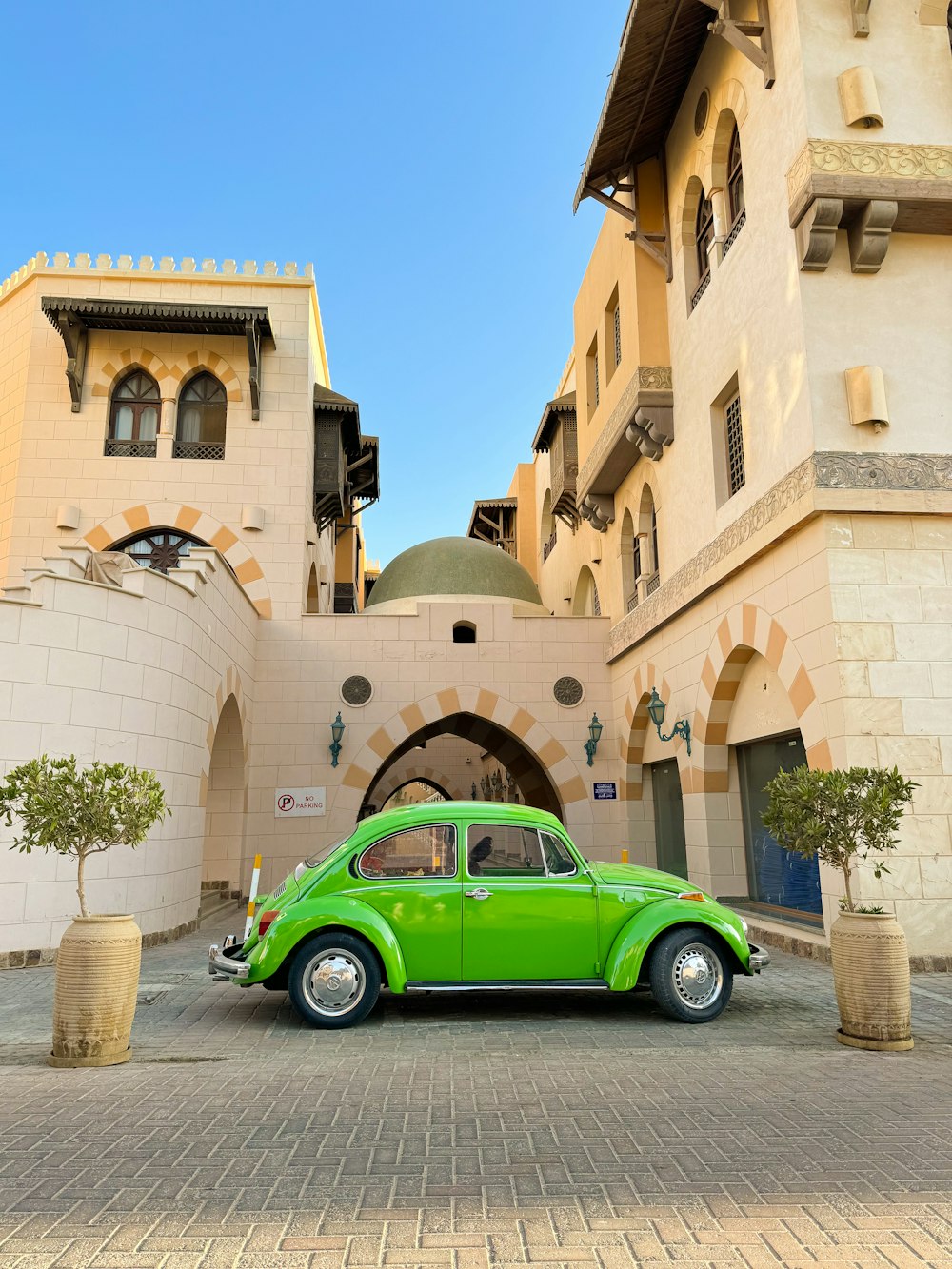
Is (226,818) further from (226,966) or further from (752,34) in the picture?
(752,34)

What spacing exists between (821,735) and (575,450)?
46.5 feet

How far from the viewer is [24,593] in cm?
1036

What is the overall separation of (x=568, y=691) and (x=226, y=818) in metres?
6.98

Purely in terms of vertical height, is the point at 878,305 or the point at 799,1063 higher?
the point at 878,305

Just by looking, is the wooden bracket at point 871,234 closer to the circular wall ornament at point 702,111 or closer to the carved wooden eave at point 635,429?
the circular wall ornament at point 702,111

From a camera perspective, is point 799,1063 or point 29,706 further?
point 29,706

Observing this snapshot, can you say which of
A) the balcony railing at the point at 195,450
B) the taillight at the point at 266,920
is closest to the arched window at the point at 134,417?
the balcony railing at the point at 195,450

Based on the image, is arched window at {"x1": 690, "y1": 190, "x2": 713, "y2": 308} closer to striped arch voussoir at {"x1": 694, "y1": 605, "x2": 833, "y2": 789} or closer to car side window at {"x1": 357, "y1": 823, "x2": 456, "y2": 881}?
striped arch voussoir at {"x1": 694, "y1": 605, "x2": 833, "y2": 789}

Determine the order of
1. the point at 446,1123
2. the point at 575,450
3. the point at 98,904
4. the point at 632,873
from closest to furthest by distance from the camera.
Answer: the point at 446,1123 → the point at 632,873 → the point at 98,904 → the point at 575,450

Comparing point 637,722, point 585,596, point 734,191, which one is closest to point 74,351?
point 734,191

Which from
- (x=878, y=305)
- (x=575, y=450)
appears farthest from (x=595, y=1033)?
(x=575, y=450)

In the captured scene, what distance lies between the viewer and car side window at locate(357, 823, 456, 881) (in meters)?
6.87

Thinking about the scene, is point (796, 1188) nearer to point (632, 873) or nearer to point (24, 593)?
point (632, 873)

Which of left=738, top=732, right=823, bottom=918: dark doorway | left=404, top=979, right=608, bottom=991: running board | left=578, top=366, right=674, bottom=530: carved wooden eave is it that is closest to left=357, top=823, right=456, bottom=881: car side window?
left=404, top=979, right=608, bottom=991: running board
